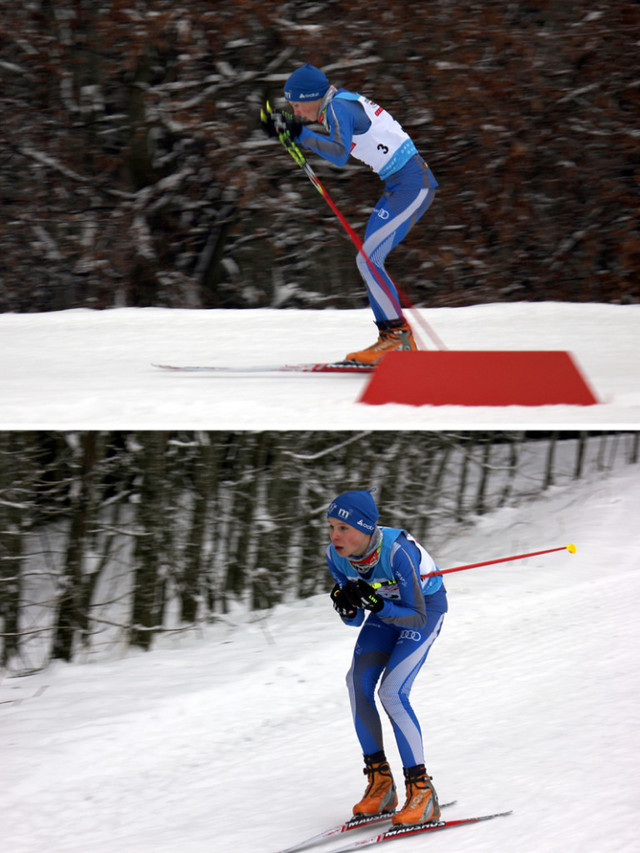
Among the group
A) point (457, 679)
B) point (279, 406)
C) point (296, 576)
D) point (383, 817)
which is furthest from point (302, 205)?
point (383, 817)

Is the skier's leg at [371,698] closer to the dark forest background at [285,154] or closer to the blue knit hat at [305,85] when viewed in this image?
the blue knit hat at [305,85]

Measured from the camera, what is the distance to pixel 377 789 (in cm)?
452

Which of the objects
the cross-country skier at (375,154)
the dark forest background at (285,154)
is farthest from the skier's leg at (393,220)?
the dark forest background at (285,154)

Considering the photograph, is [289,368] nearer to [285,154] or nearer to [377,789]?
[377,789]

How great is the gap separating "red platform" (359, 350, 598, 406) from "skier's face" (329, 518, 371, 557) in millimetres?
575

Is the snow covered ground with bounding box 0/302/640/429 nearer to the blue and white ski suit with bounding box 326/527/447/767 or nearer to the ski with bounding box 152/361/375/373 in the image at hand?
the ski with bounding box 152/361/375/373

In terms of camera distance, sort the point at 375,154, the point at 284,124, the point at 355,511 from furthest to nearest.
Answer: the point at 375,154, the point at 284,124, the point at 355,511

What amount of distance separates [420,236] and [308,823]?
17.8ft

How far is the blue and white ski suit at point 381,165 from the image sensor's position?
4312 mm

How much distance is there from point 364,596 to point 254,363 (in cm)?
167

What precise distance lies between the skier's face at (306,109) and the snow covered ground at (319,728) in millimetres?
1340

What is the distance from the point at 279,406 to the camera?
430 centimetres

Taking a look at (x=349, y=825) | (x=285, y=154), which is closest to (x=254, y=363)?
(x=349, y=825)

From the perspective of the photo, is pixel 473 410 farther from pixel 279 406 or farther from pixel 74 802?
pixel 74 802
